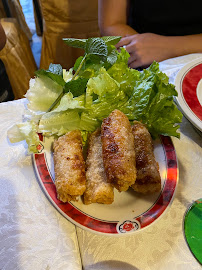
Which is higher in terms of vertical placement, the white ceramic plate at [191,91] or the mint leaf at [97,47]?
the mint leaf at [97,47]

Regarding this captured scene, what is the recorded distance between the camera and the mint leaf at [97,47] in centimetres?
124

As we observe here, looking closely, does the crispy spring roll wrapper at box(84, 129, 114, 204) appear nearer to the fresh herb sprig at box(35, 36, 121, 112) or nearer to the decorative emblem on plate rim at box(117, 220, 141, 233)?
the decorative emblem on plate rim at box(117, 220, 141, 233)

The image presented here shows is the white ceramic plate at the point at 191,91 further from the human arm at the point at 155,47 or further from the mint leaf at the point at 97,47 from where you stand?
the mint leaf at the point at 97,47

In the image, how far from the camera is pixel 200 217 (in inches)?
37.6

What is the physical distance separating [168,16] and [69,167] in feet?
5.27

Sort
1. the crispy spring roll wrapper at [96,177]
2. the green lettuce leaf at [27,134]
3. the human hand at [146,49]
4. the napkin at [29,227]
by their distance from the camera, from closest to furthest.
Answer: the napkin at [29,227]
the crispy spring roll wrapper at [96,177]
the green lettuce leaf at [27,134]
the human hand at [146,49]

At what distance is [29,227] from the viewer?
0.93 metres

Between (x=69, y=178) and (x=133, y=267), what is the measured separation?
1.39ft

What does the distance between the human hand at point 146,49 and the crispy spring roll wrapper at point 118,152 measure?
743 mm

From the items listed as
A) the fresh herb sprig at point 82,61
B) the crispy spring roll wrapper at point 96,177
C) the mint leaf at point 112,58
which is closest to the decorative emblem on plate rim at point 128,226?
the crispy spring roll wrapper at point 96,177

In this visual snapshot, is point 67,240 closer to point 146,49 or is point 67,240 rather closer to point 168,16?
point 146,49

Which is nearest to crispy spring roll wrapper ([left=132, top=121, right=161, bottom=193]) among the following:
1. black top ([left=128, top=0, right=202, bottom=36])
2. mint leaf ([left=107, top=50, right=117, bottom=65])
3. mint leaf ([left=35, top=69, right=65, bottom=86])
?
mint leaf ([left=107, top=50, right=117, bottom=65])

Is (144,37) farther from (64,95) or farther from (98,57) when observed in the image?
(64,95)

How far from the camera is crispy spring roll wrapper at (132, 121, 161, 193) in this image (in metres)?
1.00
